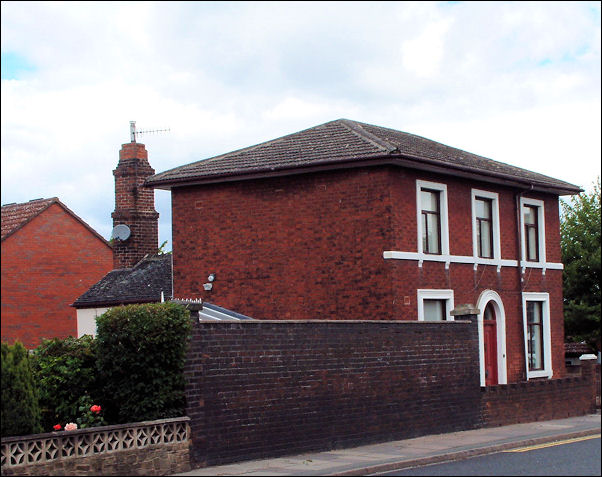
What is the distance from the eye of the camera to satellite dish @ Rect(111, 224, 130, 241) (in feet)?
115

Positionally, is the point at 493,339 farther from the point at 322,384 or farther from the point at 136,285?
the point at 136,285

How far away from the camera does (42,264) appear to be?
24.6 feet

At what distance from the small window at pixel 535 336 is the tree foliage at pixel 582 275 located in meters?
9.98

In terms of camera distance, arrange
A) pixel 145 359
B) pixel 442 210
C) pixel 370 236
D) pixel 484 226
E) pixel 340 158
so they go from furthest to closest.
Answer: pixel 484 226, pixel 442 210, pixel 340 158, pixel 370 236, pixel 145 359

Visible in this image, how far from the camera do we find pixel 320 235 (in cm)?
2422

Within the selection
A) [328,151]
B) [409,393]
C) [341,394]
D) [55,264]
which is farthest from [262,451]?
[328,151]

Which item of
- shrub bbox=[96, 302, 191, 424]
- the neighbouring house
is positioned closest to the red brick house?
shrub bbox=[96, 302, 191, 424]

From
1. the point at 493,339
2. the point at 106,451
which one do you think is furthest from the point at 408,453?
the point at 493,339

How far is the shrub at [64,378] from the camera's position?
14289 millimetres

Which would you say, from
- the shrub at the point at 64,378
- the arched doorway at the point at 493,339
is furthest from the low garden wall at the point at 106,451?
the arched doorway at the point at 493,339

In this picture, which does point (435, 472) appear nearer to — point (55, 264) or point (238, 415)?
point (238, 415)

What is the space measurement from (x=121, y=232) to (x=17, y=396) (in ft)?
76.0

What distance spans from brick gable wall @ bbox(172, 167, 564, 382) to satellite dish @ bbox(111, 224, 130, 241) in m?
8.64

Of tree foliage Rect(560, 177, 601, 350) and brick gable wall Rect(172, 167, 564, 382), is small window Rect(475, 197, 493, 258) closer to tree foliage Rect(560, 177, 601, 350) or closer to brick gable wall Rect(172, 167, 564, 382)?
brick gable wall Rect(172, 167, 564, 382)
